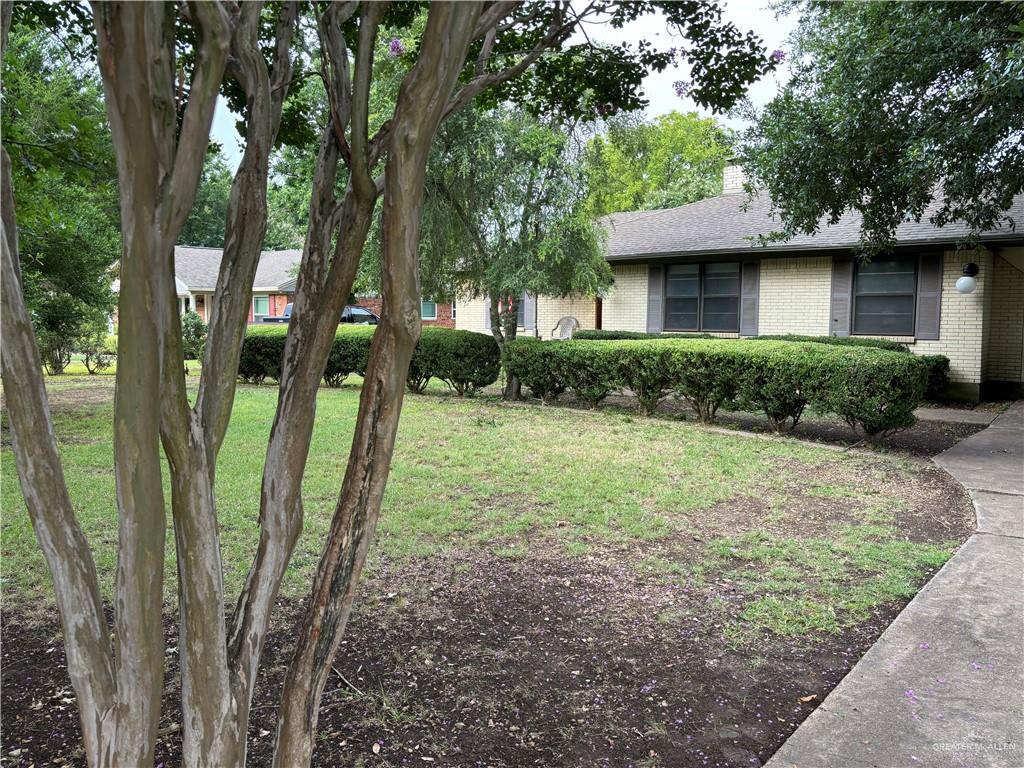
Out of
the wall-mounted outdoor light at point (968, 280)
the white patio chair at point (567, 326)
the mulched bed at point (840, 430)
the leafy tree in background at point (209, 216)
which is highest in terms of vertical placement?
the leafy tree in background at point (209, 216)

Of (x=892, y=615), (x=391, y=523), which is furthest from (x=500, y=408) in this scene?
(x=892, y=615)

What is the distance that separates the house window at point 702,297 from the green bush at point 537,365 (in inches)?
207

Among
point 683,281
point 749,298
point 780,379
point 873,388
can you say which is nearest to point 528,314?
point 683,281

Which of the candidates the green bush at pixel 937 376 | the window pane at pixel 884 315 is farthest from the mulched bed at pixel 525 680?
the window pane at pixel 884 315

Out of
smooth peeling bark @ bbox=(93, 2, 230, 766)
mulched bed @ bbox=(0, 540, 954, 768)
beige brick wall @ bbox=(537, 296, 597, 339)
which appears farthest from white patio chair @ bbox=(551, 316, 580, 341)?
smooth peeling bark @ bbox=(93, 2, 230, 766)

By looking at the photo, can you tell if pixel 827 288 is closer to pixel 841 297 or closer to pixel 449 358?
pixel 841 297

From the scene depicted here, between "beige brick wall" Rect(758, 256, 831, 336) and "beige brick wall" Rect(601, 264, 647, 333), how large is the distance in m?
2.71

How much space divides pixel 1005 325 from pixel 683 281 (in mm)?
6016

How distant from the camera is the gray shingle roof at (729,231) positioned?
1261 centimetres

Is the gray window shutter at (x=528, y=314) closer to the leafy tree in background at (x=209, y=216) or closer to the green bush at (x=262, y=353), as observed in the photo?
the green bush at (x=262, y=353)

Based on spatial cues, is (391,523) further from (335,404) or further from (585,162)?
(585,162)

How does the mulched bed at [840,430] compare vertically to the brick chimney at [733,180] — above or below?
below

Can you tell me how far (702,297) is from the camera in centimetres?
1571

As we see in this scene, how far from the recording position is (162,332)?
1.63 metres
